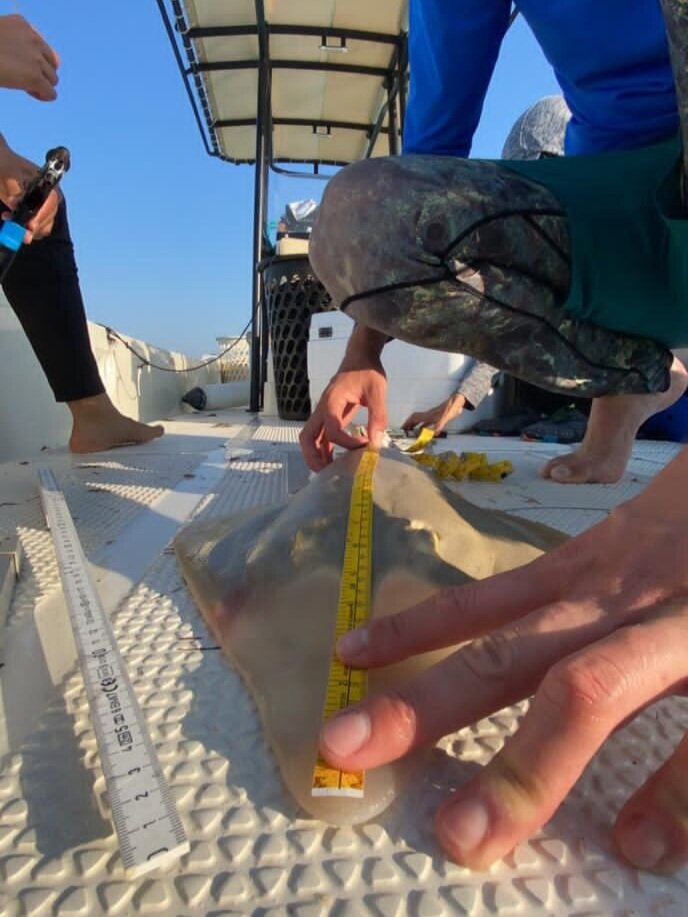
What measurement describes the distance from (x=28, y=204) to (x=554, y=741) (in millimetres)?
1940

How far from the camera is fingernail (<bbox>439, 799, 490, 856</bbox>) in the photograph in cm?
42

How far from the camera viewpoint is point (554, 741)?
0.41 m

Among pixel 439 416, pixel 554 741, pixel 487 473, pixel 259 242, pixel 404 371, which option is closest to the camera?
pixel 554 741

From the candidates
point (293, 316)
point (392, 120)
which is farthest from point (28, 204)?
point (392, 120)

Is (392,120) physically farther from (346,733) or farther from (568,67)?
(346,733)

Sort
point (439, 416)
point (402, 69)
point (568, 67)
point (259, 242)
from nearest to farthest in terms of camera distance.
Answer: point (568, 67) → point (439, 416) → point (402, 69) → point (259, 242)

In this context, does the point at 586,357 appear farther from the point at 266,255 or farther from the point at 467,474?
the point at 266,255

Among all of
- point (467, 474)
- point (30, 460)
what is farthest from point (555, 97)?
point (30, 460)

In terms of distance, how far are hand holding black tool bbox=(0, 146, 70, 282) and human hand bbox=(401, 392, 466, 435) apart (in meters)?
1.80

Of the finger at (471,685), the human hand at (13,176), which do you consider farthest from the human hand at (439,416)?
the finger at (471,685)

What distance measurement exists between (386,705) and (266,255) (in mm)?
5079

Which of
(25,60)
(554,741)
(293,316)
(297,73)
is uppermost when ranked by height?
(297,73)

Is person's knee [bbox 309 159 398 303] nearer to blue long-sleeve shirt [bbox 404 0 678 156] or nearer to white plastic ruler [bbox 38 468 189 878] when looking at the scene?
blue long-sleeve shirt [bbox 404 0 678 156]

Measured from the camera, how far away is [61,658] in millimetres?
726
